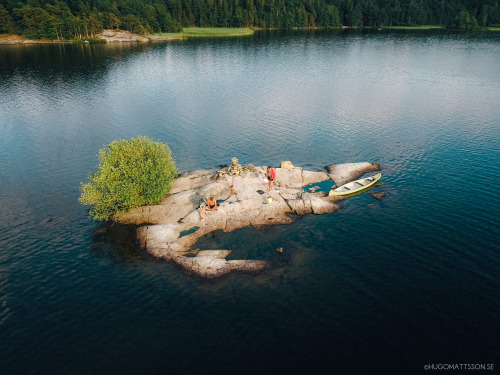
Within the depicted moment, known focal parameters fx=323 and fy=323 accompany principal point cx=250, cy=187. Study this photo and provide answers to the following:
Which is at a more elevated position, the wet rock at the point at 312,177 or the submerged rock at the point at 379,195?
the wet rock at the point at 312,177

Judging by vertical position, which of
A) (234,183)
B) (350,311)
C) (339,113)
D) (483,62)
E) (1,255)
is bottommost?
(350,311)

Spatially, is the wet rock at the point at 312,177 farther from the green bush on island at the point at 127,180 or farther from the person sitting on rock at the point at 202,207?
the green bush on island at the point at 127,180

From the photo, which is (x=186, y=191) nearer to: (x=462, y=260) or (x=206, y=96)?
(x=462, y=260)

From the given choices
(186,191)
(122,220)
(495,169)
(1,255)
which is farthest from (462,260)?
(1,255)

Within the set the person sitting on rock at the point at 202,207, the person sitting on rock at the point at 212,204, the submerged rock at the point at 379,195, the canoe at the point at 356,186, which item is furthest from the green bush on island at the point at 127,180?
the submerged rock at the point at 379,195

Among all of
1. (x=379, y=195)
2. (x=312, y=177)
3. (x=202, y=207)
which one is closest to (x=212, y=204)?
(x=202, y=207)

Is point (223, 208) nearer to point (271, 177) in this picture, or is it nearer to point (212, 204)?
point (212, 204)
